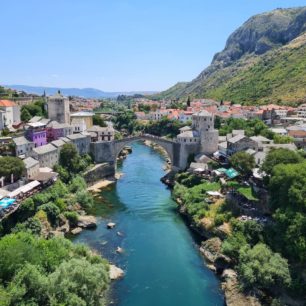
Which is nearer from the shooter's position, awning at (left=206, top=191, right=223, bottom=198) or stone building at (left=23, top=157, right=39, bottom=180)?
awning at (left=206, top=191, right=223, bottom=198)

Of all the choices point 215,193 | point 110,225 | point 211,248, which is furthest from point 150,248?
point 215,193

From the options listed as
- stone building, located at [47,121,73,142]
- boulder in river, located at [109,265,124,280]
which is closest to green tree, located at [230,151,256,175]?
boulder in river, located at [109,265,124,280]

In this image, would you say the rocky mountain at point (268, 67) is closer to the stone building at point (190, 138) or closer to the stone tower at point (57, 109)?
the stone building at point (190, 138)

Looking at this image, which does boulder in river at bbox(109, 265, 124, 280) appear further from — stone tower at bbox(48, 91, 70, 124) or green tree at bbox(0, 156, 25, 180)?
stone tower at bbox(48, 91, 70, 124)

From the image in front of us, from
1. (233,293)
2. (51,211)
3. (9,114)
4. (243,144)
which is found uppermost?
(9,114)

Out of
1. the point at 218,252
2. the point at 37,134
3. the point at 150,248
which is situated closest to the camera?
the point at 218,252

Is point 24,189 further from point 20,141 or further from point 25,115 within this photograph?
point 25,115
